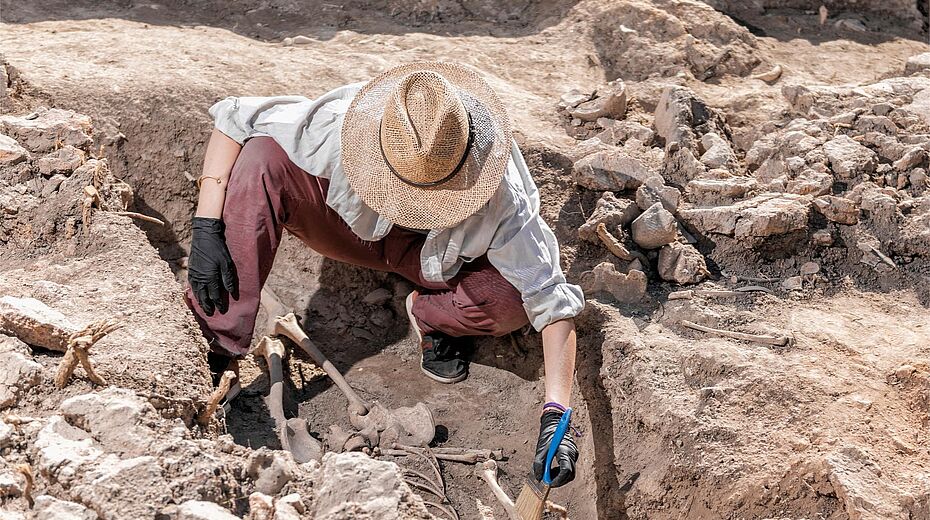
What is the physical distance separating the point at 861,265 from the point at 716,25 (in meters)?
2.41

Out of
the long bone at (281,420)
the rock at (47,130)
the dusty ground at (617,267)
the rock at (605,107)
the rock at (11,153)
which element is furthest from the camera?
the rock at (605,107)

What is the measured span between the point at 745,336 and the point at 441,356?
1370 millimetres

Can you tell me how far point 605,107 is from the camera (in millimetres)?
4848

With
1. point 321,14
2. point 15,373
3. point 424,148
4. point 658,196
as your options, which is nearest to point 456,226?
point 424,148

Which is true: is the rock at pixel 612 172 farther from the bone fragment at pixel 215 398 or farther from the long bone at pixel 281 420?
the bone fragment at pixel 215 398

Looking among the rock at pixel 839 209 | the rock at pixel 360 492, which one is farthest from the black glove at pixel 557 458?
the rock at pixel 839 209

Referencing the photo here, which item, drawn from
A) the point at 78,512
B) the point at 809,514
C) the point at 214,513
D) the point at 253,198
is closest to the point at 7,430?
the point at 78,512

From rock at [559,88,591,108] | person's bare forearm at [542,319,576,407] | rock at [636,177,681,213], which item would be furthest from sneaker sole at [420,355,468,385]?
rock at [559,88,591,108]

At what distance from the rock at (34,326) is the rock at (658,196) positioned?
8.29 feet

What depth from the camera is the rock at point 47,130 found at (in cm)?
383

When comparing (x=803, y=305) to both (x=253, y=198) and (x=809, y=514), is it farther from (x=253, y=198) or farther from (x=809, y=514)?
(x=253, y=198)

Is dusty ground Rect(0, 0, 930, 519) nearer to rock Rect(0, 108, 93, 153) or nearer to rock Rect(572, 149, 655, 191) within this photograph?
rock Rect(572, 149, 655, 191)

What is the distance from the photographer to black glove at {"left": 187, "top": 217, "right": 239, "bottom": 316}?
3.48m

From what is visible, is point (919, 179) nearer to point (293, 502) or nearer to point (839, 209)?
point (839, 209)
